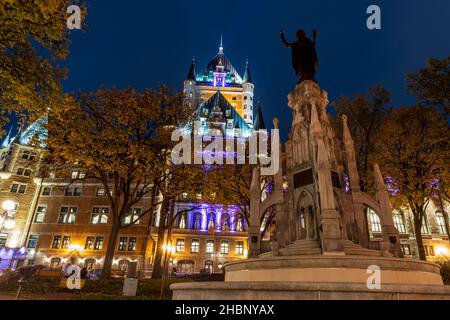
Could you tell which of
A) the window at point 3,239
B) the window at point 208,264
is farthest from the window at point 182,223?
the window at point 3,239

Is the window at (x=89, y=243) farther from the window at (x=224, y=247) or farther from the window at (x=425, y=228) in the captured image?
the window at (x=425, y=228)

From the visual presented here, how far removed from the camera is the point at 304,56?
48.2 ft

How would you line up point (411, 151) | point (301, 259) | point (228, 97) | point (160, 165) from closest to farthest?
point (301, 259), point (160, 165), point (411, 151), point (228, 97)

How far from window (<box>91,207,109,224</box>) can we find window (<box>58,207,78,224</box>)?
312 cm

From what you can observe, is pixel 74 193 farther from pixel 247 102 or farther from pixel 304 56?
pixel 247 102

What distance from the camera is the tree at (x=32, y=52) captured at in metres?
10.3

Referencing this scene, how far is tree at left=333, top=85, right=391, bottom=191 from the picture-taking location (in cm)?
2406

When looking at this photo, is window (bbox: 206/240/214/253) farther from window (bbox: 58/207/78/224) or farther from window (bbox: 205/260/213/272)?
window (bbox: 58/207/78/224)

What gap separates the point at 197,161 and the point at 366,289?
67.1 ft

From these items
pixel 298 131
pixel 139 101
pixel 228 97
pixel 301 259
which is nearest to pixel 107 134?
pixel 139 101
